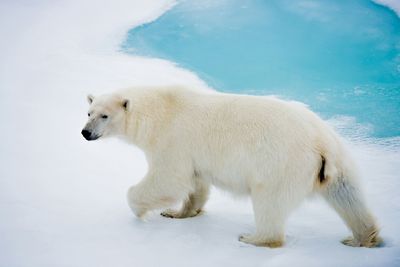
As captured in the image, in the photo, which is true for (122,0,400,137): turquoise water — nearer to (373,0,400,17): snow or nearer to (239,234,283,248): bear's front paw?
(373,0,400,17): snow

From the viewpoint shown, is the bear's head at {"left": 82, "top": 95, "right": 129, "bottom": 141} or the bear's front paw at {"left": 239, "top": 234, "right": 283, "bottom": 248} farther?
the bear's head at {"left": 82, "top": 95, "right": 129, "bottom": 141}

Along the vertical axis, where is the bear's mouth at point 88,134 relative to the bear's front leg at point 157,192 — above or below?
above

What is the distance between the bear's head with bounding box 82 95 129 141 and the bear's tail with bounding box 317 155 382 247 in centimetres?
182

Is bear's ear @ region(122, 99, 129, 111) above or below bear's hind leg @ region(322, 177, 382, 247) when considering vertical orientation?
above

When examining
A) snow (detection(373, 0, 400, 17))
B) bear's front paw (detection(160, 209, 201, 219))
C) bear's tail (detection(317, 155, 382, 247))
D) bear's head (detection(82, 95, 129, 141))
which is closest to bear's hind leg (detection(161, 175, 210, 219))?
bear's front paw (detection(160, 209, 201, 219))

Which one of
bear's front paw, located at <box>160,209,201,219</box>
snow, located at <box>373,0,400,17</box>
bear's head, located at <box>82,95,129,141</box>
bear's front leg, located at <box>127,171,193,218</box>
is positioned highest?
snow, located at <box>373,0,400,17</box>

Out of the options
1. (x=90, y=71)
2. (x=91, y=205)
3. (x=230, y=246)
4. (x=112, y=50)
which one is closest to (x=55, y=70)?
(x=90, y=71)

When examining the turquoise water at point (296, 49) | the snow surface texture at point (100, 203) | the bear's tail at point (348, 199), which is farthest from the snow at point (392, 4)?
the bear's tail at point (348, 199)

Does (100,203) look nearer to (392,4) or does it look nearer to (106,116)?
(106,116)

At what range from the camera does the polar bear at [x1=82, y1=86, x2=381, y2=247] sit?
131 inches

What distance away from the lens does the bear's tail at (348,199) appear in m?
3.31

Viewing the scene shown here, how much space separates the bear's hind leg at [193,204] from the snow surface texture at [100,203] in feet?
0.29

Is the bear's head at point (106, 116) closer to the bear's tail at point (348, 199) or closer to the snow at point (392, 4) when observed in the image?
the bear's tail at point (348, 199)

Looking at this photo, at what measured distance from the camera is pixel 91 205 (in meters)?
4.19
